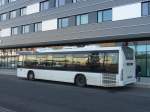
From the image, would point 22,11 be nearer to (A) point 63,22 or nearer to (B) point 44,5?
(B) point 44,5

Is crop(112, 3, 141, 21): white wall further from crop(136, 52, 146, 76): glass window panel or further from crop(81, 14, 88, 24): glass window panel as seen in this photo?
crop(81, 14, 88, 24): glass window panel

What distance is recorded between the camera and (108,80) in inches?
817

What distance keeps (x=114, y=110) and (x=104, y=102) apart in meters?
2.34

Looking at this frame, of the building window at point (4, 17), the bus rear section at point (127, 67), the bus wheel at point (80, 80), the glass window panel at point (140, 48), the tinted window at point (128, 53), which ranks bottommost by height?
the bus wheel at point (80, 80)

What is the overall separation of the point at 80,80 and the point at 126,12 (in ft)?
39.7

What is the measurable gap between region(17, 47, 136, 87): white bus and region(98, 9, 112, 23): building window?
34.2 feet

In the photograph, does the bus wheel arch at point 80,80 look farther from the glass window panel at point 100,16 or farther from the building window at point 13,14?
the building window at point 13,14

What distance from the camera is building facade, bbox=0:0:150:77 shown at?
31328 mm

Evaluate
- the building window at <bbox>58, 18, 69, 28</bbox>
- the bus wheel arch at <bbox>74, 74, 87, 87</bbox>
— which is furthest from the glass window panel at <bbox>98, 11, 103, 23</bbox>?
the bus wheel arch at <bbox>74, 74, 87, 87</bbox>

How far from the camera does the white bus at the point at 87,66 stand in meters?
20.4

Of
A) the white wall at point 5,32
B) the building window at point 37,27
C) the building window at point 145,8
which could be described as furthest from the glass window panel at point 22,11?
the building window at point 145,8

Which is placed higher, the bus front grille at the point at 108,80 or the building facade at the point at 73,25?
the building facade at the point at 73,25

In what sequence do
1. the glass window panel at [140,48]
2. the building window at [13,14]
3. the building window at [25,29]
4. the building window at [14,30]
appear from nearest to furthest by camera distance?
the glass window panel at [140,48]
the building window at [25,29]
the building window at [14,30]
the building window at [13,14]

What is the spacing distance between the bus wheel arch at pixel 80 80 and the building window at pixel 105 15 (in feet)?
42.3
